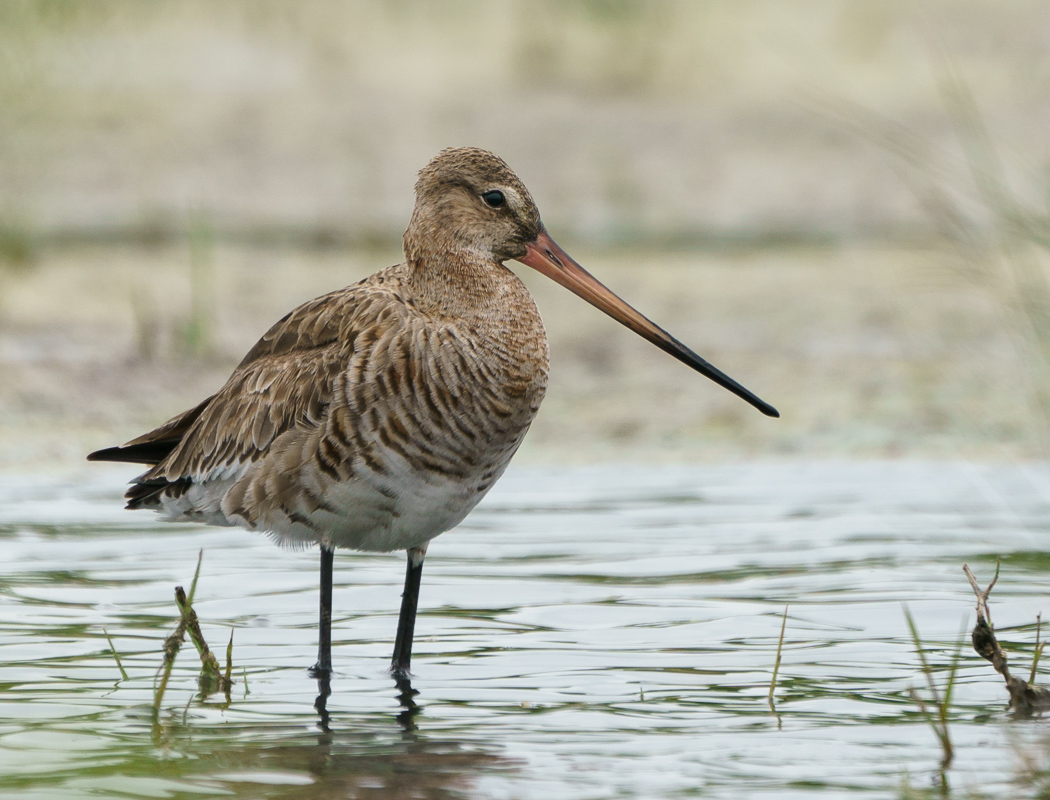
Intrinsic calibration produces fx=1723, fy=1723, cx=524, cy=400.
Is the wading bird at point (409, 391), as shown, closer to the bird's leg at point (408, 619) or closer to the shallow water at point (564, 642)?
the bird's leg at point (408, 619)

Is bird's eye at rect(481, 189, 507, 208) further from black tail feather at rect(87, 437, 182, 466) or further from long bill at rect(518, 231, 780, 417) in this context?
black tail feather at rect(87, 437, 182, 466)

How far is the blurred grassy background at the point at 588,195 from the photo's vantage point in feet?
27.8

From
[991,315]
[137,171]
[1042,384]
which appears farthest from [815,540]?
[137,171]

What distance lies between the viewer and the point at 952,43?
57.2 feet

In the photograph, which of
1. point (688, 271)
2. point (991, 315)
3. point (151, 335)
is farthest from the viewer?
point (688, 271)

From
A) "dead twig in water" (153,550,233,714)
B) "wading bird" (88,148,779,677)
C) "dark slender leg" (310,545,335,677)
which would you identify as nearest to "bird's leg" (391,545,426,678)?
"wading bird" (88,148,779,677)

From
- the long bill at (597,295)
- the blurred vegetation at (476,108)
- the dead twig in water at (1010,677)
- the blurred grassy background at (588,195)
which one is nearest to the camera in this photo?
the dead twig in water at (1010,677)

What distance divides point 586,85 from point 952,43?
374 centimetres

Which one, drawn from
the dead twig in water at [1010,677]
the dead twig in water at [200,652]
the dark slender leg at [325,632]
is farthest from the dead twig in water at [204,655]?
the dead twig in water at [1010,677]

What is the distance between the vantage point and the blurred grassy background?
8461mm

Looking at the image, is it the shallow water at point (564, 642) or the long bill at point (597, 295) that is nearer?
the shallow water at point (564, 642)

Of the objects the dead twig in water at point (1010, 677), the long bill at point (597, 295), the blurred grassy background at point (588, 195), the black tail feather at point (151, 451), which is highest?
the blurred grassy background at point (588, 195)

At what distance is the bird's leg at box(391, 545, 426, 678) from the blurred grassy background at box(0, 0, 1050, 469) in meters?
1.71

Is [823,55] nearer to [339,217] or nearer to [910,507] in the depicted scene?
[339,217]
